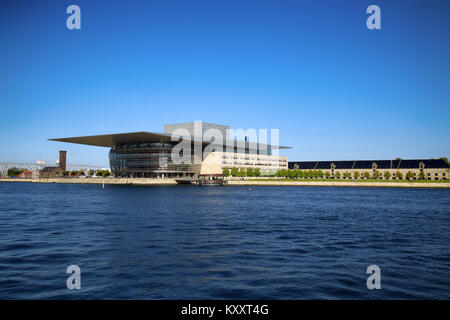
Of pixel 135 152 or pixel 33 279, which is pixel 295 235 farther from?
pixel 135 152

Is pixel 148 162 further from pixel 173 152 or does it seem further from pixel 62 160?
pixel 62 160

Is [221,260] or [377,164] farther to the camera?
[377,164]

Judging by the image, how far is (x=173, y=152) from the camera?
4348 inches

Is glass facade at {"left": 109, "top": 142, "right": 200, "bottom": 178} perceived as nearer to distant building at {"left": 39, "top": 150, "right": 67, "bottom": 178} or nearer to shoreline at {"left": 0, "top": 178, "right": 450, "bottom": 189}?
shoreline at {"left": 0, "top": 178, "right": 450, "bottom": 189}

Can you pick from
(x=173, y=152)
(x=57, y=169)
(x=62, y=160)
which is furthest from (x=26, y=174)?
(x=173, y=152)

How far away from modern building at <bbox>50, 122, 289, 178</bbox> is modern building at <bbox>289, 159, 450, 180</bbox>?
79.6 ft

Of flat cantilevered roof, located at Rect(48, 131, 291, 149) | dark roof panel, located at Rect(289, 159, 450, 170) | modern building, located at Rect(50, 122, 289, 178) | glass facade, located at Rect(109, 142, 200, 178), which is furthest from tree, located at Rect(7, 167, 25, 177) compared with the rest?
dark roof panel, located at Rect(289, 159, 450, 170)

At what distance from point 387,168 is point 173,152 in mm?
74680

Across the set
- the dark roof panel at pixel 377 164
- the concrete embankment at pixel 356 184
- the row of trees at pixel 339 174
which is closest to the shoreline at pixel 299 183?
the concrete embankment at pixel 356 184

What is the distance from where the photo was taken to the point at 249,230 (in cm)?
1712

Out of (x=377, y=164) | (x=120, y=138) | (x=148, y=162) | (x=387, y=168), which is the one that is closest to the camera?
(x=120, y=138)

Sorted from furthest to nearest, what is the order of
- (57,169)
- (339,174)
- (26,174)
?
(26,174) < (57,169) < (339,174)

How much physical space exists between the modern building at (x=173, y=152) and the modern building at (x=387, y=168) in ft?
79.6
